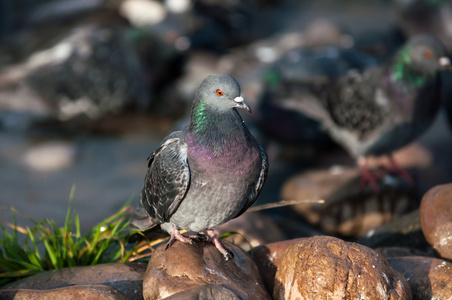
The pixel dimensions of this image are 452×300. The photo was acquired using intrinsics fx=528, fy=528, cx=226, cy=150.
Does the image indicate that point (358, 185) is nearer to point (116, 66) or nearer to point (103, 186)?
point (103, 186)

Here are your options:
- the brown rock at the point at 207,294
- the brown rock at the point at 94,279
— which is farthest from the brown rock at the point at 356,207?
the brown rock at the point at 207,294

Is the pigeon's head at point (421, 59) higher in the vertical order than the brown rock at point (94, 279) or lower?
higher

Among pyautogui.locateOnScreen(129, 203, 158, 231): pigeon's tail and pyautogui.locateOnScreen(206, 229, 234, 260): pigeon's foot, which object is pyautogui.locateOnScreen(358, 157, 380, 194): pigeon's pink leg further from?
pyautogui.locateOnScreen(129, 203, 158, 231): pigeon's tail

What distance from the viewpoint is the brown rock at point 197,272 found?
325cm

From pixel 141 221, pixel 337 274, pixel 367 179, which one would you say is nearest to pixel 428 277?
pixel 337 274

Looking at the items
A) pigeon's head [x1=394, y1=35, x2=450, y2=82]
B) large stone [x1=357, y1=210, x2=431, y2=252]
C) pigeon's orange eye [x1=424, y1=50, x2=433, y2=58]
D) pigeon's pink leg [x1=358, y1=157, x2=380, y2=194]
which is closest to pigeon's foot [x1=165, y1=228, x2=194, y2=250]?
large stone [x1=357, y1=210, x2=431, y2=252]

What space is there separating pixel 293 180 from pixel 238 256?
12.0 feet

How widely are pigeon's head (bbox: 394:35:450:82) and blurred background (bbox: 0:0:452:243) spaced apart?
56.2 inches

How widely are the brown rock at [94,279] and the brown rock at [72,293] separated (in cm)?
23

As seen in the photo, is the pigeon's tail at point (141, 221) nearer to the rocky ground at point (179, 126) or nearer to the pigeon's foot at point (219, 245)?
the rocky ground at point (179, 126)

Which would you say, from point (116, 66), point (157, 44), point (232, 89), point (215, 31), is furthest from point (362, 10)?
point (232, 89)

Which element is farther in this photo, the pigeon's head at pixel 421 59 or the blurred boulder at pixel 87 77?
the blurred boulder at pixel 87 77

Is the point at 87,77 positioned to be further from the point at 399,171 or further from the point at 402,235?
the point at 402,235

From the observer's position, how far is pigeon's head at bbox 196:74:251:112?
136 inches
